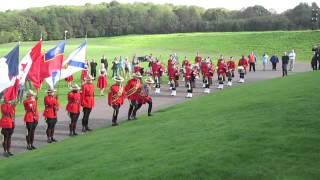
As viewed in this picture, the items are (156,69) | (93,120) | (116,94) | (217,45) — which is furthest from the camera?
(217,45)

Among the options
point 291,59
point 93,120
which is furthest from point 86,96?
point 291,59

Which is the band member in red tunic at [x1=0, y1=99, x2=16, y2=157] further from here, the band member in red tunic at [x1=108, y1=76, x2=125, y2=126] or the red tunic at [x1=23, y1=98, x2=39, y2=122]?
the band member in red tunic at [x1=108, y1=76, x2=125, y2=126]

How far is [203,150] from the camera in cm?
1307

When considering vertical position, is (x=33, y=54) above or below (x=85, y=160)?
above

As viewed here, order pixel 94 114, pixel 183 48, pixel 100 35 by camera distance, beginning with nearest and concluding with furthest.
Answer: pixel 94 114 → pixel 183 48 → pixel 100 35

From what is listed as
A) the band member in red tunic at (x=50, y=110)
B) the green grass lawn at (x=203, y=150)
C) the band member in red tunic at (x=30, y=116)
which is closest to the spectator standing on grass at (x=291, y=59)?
the green grass lawn at (x=203, y=150)

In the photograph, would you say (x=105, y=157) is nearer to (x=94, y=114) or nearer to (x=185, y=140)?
(x=185, y=140)

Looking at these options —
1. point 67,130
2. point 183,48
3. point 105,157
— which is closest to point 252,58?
point 67,130

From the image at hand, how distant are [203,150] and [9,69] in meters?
8.39

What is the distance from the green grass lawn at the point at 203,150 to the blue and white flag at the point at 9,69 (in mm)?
2528

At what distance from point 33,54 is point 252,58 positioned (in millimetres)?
35261

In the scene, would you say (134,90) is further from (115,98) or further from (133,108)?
(115,98)

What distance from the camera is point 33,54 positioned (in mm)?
19047

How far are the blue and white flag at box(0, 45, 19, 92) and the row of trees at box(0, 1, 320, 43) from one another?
121572mm
